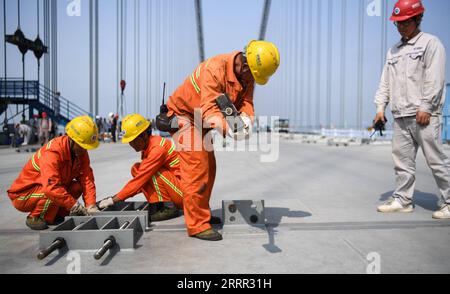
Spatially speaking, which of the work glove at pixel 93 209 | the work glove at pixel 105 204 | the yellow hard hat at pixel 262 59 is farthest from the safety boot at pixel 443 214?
the work glove at pixel 93 209

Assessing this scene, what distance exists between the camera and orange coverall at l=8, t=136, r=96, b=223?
271 cm

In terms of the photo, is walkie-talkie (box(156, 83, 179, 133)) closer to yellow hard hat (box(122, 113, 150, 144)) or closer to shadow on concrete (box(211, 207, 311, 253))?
yellow hard hat (box(122, 113, 150, 144))

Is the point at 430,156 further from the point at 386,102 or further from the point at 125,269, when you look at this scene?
the point at 125,269

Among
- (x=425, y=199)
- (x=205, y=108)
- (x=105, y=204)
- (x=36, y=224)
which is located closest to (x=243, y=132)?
(x=205, y=108)

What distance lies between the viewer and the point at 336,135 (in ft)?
71.3

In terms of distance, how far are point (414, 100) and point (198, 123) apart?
199 cm

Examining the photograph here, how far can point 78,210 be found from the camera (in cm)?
279

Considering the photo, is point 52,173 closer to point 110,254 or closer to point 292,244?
point 110,254

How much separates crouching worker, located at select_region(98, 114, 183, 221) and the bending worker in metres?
0.33

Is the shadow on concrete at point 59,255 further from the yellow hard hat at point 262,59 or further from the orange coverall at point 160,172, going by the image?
the yellow hard hat at point 262,59

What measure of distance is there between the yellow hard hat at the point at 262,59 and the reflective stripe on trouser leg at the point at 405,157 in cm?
164

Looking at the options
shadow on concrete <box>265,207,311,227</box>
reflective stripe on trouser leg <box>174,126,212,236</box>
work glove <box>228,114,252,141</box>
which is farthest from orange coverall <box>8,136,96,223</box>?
shadow on concrete <box>265,207,311,227</box>
